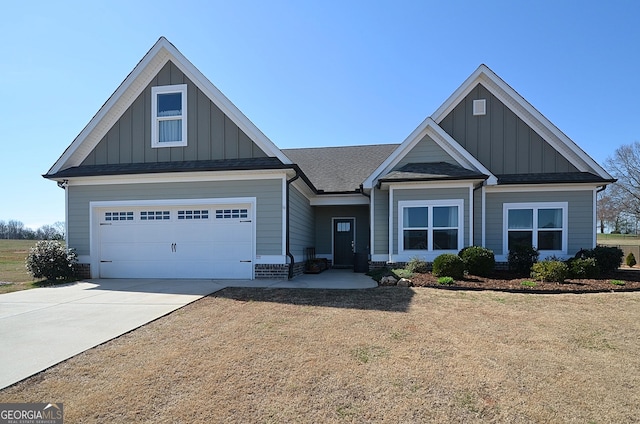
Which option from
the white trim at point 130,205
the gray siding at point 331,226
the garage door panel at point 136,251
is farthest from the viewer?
the gray siding at point 331,226

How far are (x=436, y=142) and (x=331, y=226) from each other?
19.3 feet

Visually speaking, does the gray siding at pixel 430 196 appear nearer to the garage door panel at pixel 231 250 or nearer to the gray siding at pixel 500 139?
the gray siding at pixel 500 139

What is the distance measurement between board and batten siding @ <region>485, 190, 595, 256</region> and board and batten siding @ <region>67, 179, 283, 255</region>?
7.56m

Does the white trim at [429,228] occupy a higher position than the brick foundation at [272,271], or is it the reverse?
the white trim at [429,228]

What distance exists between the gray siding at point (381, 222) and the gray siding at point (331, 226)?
2914mm

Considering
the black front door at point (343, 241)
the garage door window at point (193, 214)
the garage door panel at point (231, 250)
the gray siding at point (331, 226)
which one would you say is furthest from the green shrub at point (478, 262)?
the garage door window at point (193, 214)

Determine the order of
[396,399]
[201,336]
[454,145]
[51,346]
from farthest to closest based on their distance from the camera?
1. [454,145]
2. [201,336]
3. [51,346]
4. [396,399]

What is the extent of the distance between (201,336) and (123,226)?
317 inches

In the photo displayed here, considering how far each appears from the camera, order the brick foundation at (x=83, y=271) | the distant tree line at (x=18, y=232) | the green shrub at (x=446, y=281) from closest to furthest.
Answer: the green shrub at (x=446, y=281) → the brick foundation at (x=83, y=271) → the distant tree line at (x=18, y=232)

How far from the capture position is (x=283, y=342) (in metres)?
5.11

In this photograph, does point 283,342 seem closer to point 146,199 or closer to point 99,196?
point 146,199

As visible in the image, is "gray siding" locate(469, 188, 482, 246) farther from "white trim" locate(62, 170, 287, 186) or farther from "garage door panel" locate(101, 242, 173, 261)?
"garage door panel" locate(101, 242, 173, 261)

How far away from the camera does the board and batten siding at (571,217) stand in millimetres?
12641

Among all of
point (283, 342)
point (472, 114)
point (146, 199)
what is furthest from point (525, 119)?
point (146, 199)
